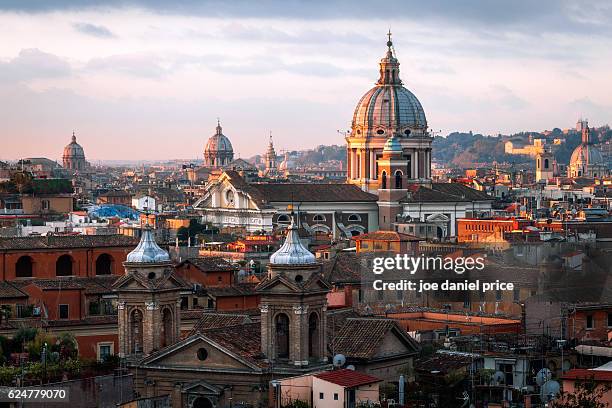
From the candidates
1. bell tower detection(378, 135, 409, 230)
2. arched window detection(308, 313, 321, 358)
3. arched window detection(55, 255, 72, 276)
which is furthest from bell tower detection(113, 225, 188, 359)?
bell tower detection(378, 135, 409, 230)

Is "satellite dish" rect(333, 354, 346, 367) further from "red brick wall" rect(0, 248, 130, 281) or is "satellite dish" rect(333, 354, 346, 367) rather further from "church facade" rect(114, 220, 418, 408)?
"red brick wall" rect(0, 248, 130, 281)

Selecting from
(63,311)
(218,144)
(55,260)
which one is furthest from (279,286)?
(218,144)

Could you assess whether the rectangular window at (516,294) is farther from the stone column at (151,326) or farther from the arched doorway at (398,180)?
the arched doorway at (398,180)

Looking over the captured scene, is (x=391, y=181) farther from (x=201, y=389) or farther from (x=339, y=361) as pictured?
(x=201, y=389)

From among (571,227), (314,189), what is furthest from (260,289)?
(314,189)

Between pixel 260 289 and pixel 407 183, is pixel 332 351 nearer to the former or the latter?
pixel 260 289

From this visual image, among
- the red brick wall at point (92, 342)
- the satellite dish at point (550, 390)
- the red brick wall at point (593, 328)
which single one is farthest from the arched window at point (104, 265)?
the satellite dish at point (550, 390)
